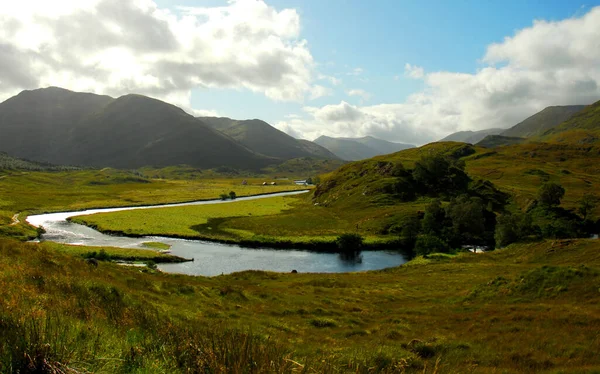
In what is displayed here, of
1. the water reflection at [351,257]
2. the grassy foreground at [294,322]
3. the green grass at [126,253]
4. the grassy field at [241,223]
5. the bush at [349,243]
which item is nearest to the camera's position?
the grassy foreground at [294,322]

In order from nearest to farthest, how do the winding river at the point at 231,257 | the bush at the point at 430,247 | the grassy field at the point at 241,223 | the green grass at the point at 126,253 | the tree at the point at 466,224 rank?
1. the green grass at the point at 126,253
2. the winding river at the point at 231,257
3. the bush at the point at 430,247
4. the tree at the point at 466,224
5. the grassy field at the point at 241,223

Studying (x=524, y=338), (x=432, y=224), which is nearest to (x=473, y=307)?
(x=524, y=338)

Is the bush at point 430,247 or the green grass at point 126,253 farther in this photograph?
the bush at point 430,247

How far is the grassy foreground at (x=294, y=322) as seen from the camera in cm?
759

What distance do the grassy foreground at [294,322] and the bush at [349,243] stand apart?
46.5m

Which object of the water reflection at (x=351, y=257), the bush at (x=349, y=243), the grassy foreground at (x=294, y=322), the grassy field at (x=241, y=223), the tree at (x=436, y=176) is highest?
the tree at (x=436, y=176)

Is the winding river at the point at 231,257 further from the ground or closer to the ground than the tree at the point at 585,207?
closer to the ground

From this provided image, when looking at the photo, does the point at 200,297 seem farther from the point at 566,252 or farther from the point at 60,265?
the point at 566,252

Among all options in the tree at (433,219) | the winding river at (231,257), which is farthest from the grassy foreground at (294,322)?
the tree at (433,219)

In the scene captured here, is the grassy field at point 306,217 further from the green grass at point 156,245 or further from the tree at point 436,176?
the tree at point 436,176

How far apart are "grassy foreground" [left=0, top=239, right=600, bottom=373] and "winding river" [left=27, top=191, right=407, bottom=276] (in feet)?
90.8

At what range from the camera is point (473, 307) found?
110ft

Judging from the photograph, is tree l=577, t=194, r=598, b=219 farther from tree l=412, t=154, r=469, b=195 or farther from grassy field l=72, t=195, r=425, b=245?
grassy field l=72, t=195, r=425, b=245

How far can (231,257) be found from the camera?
91.0m
